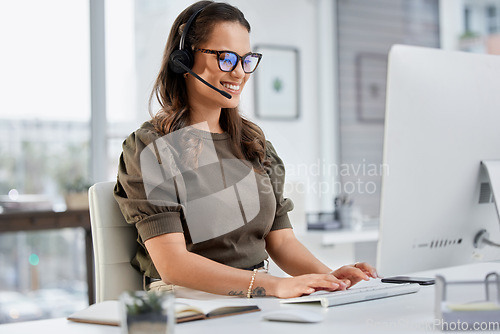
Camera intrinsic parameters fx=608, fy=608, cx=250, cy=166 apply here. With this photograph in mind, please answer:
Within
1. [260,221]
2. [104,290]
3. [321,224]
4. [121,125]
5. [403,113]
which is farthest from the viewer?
[121,125]

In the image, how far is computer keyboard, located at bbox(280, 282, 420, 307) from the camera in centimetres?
104

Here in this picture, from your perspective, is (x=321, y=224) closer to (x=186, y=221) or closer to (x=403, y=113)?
(x=186, y=221)

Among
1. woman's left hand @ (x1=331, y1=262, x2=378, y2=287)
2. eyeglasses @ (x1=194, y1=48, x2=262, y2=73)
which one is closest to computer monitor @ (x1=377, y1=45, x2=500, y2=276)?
woman's left hand @ (x1=331, y1=262, x2=378, y2=287)

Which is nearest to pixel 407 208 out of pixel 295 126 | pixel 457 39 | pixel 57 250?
pixel 57 250

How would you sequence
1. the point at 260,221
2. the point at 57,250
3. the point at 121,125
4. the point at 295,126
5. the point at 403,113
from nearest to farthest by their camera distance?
the point at 403,113, the point at 260,221, the point at 57,250, the point at 121,125, the point at 295,126

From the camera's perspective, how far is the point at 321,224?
123 inches

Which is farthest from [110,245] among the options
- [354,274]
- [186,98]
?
[354,274]

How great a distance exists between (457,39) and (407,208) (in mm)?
3782

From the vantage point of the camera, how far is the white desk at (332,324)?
870 millimetres

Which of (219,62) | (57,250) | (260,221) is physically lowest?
(57,250)

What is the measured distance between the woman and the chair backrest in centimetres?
3

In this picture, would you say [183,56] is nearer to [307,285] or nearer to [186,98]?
[186,98]

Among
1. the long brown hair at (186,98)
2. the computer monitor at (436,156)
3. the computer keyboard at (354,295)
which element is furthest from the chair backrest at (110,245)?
the computer monitor at (436,156)

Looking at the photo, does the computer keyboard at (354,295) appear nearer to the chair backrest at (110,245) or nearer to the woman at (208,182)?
the woman at (208,182)
